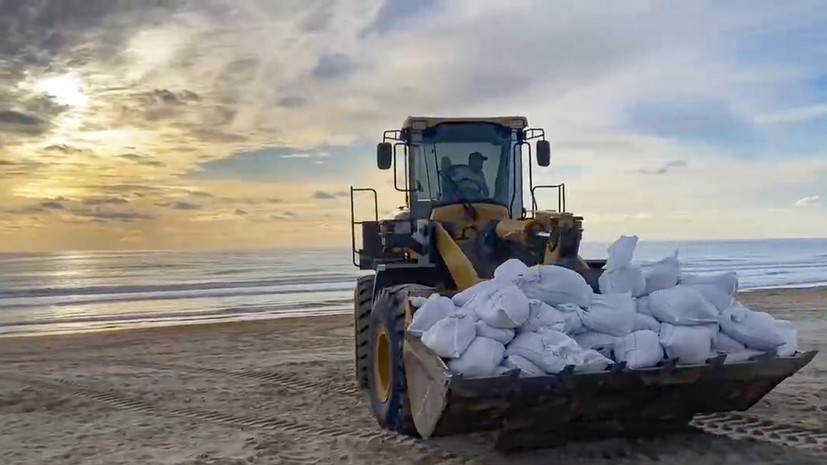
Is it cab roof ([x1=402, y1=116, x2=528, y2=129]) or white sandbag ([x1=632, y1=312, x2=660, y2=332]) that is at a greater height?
cab roof ([x1=402, y1=116, x2=528, y2=129])

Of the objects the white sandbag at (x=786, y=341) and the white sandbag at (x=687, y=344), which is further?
the white sandbag at (x=786, y=341)

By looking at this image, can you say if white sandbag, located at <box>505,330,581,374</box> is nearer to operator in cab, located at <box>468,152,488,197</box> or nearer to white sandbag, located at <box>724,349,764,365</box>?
white sandbag, located at <box>724,349,764,365</box>

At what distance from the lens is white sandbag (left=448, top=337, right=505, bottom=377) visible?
5109 millimetres

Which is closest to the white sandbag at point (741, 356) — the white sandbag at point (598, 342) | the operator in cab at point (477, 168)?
the white sandbag at point (598, 342)

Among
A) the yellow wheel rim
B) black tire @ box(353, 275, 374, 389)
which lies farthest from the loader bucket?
black tire @ box(353, 275, 374, 389)

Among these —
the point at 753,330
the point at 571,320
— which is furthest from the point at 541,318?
the point at 753,330

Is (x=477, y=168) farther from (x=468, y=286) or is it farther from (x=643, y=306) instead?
(x=643, y=306)

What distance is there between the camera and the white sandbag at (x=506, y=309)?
5.36 metres

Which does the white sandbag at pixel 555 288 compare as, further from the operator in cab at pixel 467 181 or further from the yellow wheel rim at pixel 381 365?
the operator in cab at pixel 467 181

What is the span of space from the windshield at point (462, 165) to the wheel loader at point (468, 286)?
0.4 inches

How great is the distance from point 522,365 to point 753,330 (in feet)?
5.70

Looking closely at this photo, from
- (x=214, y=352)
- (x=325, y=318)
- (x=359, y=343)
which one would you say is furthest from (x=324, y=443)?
(x=325, y=318)

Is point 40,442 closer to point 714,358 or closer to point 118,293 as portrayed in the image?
point 714,358

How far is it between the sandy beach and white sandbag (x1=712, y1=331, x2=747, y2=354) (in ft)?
3.07
